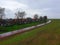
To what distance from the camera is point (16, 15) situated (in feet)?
290

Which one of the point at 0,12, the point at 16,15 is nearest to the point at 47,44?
the point at 0,12

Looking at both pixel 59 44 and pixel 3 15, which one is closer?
pixel 59 44

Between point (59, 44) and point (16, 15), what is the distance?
74586 mm

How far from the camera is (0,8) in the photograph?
80125 millimetres

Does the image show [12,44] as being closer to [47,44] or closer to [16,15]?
[47,44]

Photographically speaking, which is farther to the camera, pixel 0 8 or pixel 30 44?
pixel 0 8

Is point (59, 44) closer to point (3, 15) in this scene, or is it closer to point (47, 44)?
point (47, 44)

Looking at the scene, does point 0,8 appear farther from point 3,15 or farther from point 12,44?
point 12,44

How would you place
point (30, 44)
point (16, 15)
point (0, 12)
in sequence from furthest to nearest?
point (16, 15)
point (0, 12)
point (30, 44)

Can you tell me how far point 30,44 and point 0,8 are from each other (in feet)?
220

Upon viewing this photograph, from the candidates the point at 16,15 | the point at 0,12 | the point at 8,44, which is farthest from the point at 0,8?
the point at 8,44

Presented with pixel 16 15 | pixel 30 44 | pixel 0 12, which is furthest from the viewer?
pixel 16 15

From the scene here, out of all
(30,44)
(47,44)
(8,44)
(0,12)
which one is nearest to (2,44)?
(8,44)

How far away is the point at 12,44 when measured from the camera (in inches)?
573
